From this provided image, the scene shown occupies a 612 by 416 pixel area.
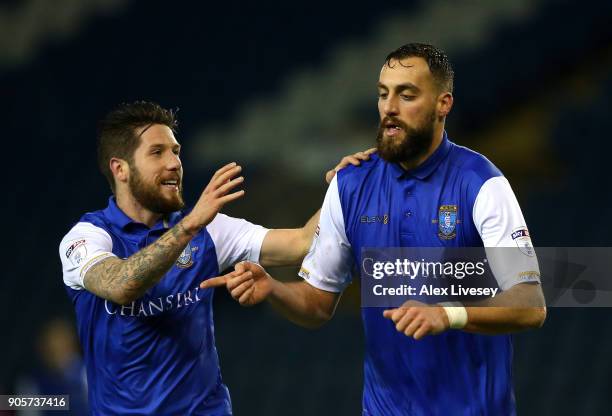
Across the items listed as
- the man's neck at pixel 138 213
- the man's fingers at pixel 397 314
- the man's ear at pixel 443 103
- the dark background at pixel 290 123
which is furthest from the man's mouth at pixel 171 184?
the dark background at pixel 290 123

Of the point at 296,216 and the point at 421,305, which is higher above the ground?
the point at 296,216

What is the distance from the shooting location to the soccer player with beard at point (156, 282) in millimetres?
4543

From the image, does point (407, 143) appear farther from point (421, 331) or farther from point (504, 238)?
point (421, 331)

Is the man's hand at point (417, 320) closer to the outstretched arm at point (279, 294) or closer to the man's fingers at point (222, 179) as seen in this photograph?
the outstretched arm at point (279, 294)

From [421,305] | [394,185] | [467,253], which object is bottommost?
[421,305]

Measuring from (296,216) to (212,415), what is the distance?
5.47m

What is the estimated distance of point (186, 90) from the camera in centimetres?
1090

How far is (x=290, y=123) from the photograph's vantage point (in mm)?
10867

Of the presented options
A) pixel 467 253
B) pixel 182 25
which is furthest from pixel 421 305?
pixel 182 25

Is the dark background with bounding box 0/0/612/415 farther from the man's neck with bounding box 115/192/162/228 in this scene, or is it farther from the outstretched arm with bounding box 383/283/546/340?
the outstretched arm with bounding box 383/283/546/340

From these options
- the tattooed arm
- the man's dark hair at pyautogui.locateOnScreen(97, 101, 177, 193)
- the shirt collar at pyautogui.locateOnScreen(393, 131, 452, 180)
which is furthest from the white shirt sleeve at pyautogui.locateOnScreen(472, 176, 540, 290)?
the man's dark hair at pyautogui.locateOnScreen(97, 101, 177, 193)

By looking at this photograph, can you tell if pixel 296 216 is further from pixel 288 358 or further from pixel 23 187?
pixel 23 187

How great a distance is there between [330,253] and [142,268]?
2.54ft

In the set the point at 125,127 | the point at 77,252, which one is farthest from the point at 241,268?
the point at 125,127
